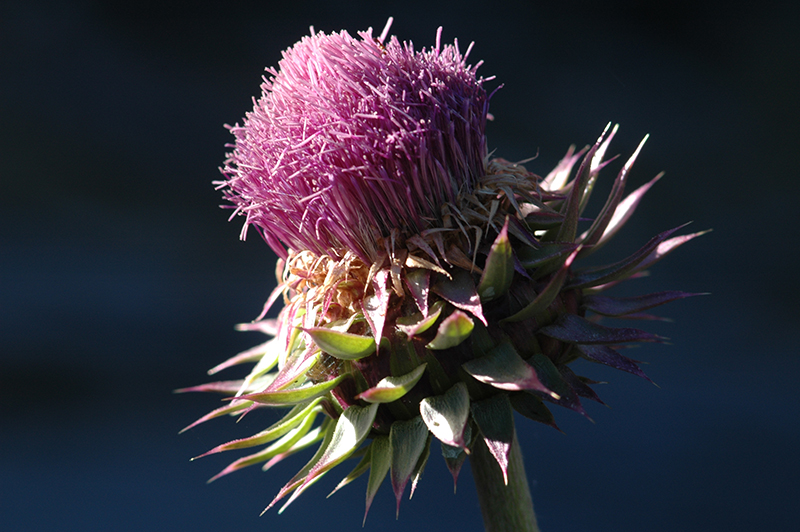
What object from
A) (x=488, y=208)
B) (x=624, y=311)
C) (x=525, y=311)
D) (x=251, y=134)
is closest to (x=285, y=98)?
(x=251, y=134)

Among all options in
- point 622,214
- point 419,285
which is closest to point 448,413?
point 419,285

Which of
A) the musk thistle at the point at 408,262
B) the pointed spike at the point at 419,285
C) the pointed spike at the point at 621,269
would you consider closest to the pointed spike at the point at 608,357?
the musk thistle at the point at 408,262

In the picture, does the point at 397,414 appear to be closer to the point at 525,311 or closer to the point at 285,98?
the point at 525,311

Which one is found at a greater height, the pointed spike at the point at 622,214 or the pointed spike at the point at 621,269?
the pointed spike at the point at 622,214

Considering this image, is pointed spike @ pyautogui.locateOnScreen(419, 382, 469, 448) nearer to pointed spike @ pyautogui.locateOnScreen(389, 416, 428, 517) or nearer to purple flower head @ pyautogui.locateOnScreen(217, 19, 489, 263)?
pointed spike @ pyautogui.locateOnScreen(389, 416, 428, 517)

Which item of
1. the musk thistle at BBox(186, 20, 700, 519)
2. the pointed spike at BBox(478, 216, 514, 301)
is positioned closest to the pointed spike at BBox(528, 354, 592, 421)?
the musk thistle at BBox(186, 20, 700, 519)

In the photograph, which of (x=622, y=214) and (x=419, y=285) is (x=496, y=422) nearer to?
(x=419, y=285)

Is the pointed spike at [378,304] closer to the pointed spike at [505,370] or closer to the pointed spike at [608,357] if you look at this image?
the pointed spike at [505,370]

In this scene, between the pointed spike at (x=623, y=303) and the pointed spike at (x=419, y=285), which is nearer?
the pointed spike at (x=419, y=285)
